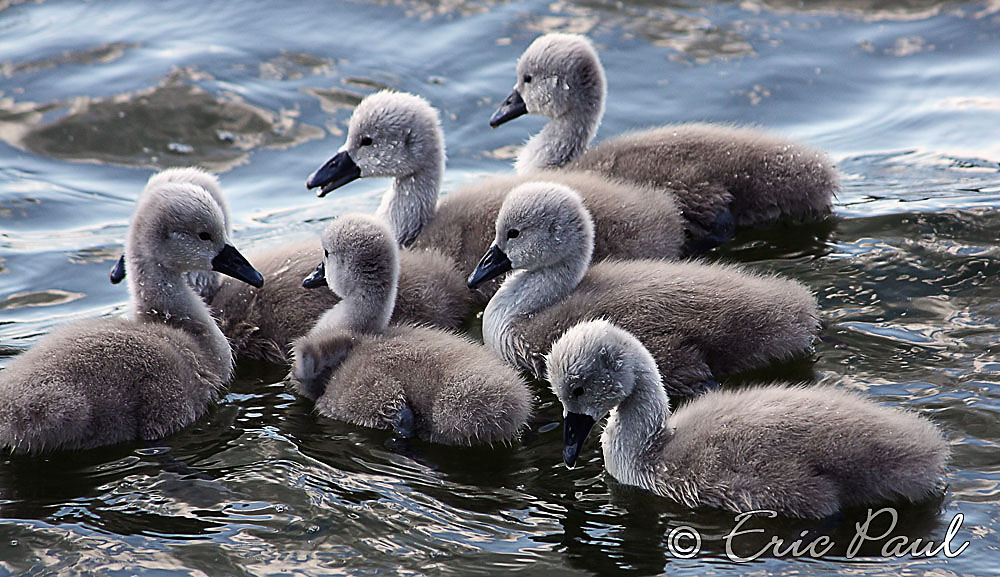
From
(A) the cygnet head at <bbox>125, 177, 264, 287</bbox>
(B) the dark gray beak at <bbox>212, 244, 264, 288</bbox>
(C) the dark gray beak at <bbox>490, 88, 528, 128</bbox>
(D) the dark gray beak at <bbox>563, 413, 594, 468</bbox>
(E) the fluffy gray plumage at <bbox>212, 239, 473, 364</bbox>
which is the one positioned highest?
(C) the dark gray beak at <bbox>490, 88, 528, 128</bbox>

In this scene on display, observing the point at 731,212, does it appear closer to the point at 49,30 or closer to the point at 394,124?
the point at 394,124

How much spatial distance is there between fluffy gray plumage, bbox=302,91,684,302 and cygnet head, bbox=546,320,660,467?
164 cm

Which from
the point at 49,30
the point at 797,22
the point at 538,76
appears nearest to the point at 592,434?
the point at 538,76

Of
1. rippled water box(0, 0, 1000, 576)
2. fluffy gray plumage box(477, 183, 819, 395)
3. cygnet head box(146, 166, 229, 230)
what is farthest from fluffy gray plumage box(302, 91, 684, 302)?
cygnet head box(146, 166, 229, 230)

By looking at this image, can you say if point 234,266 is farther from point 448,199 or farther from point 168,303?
point 448,199

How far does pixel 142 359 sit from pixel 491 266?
1805 mm

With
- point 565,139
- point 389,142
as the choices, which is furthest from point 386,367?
→ point 565,139

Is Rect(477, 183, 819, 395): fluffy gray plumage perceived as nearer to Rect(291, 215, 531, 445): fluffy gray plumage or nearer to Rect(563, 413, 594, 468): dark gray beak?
Rect(291, 215, 531, 445): fluffy gray plumage

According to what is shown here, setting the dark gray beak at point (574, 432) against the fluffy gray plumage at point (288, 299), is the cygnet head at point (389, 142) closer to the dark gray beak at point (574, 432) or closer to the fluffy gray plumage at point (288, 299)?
the fluffy gray plumage at point (288, 299)

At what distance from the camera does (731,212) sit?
7293 mm

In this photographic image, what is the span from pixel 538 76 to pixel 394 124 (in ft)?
4.04

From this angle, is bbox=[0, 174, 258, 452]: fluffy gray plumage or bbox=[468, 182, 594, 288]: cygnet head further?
bbox=[468, 182, 594, 288]: cygnet head

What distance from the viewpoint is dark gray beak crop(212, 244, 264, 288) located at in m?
6.17

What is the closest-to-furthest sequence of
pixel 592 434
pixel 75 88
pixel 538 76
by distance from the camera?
1. pixel 592 434
2. pixel 538 76
3. pixel 75 88
